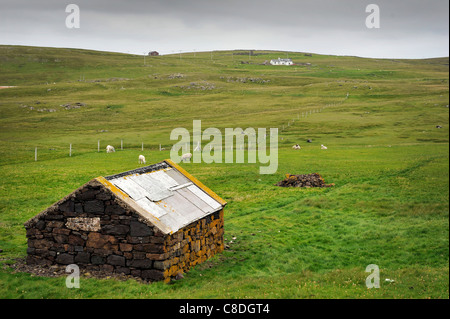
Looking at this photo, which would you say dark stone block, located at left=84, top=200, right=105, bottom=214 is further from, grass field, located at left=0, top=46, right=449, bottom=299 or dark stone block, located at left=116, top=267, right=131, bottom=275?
grass field, located at left=0, top=46, right=449, bottom=299

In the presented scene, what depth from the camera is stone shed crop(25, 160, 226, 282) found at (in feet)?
49.3

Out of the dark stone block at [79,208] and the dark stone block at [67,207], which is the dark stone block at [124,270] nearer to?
the dark stone block at [79,208]

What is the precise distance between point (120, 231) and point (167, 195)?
10.0 feet

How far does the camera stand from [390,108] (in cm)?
9381

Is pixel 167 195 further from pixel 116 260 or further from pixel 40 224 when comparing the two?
pixel 40 224

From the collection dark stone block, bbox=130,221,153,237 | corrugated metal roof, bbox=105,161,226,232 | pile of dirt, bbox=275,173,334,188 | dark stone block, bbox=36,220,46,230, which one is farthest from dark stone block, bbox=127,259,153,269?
pile of dirt, bbox=275,173,334,188

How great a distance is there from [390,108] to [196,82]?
82.0 meters

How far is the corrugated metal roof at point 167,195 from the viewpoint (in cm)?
1596

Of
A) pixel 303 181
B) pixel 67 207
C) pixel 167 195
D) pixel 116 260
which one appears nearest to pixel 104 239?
pixel 116 260

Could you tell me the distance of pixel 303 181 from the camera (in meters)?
33.8

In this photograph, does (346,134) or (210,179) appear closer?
(210,179)

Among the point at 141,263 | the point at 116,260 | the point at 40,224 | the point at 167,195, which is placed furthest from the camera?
the point at 167,195
